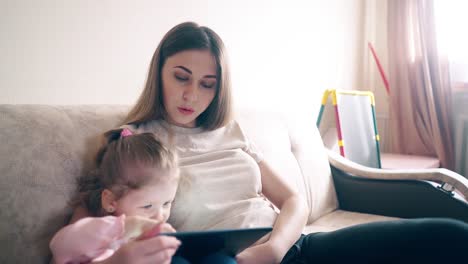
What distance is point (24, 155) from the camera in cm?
87

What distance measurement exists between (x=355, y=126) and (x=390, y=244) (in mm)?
1487

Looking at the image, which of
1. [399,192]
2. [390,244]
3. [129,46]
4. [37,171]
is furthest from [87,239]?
[399,192]

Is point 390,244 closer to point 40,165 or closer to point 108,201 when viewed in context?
point 108,201

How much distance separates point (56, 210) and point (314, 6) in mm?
2140

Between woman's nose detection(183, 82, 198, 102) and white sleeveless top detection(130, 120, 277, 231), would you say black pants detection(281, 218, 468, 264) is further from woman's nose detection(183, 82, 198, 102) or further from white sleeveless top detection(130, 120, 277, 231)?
woman's nose detection(183, 82, 198, 102)

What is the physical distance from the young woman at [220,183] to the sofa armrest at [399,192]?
588 millimetres

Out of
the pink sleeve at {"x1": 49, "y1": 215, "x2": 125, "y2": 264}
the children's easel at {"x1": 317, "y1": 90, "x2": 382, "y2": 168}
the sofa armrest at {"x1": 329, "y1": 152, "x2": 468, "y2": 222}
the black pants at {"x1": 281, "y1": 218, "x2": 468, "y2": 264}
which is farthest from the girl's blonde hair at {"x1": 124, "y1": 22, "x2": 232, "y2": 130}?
the children's easel at {"x1": 317, "y1": 90, "x2": 382, "y2": 168}

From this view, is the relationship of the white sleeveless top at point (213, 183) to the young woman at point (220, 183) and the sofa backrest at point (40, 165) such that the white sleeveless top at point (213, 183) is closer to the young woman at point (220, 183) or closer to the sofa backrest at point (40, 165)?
the young woman at point (220, 183)

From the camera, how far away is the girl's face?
799 millimetres

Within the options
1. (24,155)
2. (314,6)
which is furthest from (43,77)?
(314,6)

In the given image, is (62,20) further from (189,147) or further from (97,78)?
(189,147)

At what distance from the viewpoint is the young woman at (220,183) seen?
3.21 ft

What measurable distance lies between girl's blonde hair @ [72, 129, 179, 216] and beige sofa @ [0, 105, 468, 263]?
65mm

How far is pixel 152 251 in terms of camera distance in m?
0.61
